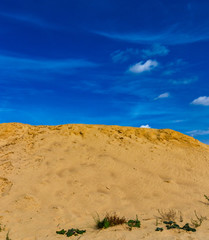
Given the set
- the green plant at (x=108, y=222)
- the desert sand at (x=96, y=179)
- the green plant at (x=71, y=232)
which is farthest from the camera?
the desert sand at (x=96, y=179)

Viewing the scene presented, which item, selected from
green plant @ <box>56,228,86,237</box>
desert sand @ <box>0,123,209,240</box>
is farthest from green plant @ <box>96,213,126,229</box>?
green plant @ <box>56,228,86,237</box>

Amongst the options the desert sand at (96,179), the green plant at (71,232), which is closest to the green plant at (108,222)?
the desert sand at (96,179)

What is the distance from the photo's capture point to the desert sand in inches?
243

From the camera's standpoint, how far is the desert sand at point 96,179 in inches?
243

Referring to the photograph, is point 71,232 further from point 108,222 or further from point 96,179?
point 96,179

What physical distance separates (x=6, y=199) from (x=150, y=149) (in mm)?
5942

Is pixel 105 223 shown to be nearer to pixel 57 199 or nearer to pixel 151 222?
pixel 151 222

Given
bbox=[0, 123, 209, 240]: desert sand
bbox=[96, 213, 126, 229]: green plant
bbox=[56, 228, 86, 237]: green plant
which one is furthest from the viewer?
bbox=[0, 123, 209, 240]: desert sand

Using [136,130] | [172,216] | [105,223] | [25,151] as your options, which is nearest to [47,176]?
[25,151]

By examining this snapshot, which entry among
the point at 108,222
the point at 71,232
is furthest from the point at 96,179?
the point at 71,232

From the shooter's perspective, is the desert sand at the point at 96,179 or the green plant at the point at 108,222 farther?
the desert sand at the point at 96,179

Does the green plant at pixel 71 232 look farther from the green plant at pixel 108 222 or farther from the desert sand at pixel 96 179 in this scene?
the green plant at pixel 108 222

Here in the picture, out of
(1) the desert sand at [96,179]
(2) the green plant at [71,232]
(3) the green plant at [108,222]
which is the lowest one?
(2) the green plant at [71,232]

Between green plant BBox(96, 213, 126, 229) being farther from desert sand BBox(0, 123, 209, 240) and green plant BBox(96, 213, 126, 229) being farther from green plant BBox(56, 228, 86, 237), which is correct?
green plant BBox(56, 228, 86, 237)
